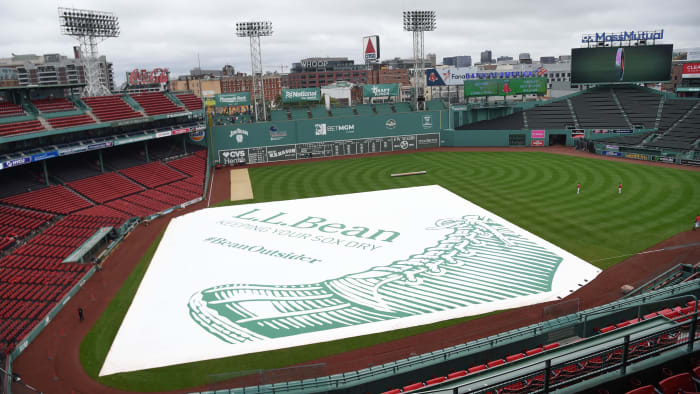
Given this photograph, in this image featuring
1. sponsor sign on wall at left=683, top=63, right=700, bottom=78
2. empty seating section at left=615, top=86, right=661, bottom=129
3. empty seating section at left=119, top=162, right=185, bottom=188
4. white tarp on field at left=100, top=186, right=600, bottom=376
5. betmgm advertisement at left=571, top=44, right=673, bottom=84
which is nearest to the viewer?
white tarp on field at left=100, top=186, right=600, bottom=376

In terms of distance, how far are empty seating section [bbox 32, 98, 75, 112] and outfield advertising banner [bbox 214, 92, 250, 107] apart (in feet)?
69.7

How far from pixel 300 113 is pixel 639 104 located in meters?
47.0

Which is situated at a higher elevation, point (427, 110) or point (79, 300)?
point (427, 110)

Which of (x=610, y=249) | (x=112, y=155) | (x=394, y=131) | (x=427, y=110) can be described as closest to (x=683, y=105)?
(x=427, y=110)

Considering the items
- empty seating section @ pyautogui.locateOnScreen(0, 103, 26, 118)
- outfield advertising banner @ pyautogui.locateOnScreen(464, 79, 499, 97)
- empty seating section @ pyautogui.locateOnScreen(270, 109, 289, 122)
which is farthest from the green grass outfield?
empty seating section @ pyautogui.locateOnScreen(0, 103, 26, 118)

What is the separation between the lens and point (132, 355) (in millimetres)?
18531

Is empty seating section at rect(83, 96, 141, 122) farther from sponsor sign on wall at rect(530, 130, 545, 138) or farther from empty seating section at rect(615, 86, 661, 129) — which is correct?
empty seating section at rect(615, 86, 661, 129)

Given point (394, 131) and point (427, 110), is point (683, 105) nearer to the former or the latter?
point (427, 110)

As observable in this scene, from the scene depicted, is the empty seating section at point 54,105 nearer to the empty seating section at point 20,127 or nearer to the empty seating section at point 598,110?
the empty seating section at point 20,127

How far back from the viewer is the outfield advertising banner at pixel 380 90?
69.8 metres

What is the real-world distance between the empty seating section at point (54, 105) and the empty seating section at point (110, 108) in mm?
2006

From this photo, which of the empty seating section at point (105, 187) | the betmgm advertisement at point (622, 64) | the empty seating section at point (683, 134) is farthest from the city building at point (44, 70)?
the empty seating section at point (683, 134)

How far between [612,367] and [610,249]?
66.2 feet

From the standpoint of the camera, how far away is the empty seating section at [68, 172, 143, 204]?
1574 inches
